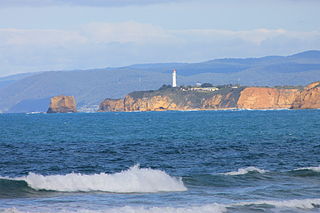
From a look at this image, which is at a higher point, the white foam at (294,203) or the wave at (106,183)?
the wave at (106,183)

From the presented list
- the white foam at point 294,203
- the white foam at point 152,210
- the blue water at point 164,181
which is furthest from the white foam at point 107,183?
the white foam at point 152,210

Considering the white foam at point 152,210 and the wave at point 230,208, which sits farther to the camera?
the wave at point 230,208

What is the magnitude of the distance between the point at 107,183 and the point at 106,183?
48 millimetres

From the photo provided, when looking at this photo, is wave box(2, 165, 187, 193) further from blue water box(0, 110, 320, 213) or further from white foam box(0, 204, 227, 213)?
white foam box(0, 204, 227, 213)

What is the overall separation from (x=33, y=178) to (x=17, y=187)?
834 millimetres

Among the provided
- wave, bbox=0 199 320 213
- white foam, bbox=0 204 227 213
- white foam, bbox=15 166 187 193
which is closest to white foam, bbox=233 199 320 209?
wave, bbox=0 199 320 213

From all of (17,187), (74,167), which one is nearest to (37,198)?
(17,187)

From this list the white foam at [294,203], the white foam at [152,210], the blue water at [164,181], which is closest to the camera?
the white foam at [152,210]

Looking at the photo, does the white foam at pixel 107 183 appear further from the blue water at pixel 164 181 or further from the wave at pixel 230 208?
the wave at pixel 230 208

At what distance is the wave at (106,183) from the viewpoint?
30578 millimetres

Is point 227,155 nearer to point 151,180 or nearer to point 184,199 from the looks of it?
point 151,180

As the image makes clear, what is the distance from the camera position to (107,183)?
102ft

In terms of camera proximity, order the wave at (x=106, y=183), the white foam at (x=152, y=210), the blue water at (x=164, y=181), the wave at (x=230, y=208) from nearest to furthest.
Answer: the white foam at (x=152, y=210)
the wave at (x=230, y=208)
the blue water at (x=164, y=181)
the wave at (x=106, y=183)

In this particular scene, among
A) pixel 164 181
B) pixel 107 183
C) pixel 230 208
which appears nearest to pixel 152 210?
pixel 230 208
